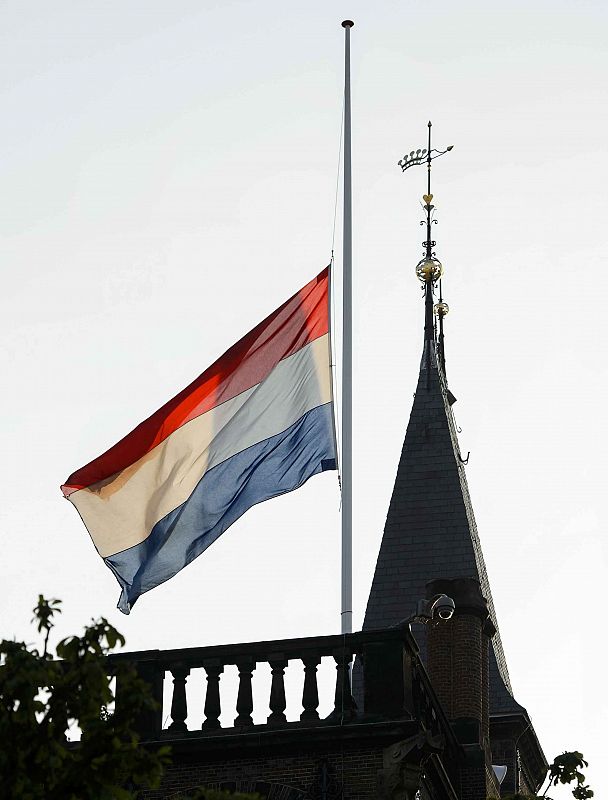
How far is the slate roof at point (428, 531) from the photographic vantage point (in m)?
41.4

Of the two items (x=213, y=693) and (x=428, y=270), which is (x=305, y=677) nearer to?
(x=213, y=693)

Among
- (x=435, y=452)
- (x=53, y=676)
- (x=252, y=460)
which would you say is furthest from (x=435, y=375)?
(x=53, y=676)

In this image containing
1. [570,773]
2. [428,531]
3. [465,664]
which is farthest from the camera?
[428,531]

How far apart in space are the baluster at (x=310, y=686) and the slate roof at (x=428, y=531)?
59.0ft

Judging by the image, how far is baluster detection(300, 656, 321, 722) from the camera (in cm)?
2152

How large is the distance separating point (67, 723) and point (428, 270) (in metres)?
38.1

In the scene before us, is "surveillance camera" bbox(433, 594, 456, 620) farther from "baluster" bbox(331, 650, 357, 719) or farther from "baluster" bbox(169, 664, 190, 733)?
"baluster" bbox(169, 664, 190, 733)

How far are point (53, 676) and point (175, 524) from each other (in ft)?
29.4

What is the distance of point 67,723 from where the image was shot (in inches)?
555

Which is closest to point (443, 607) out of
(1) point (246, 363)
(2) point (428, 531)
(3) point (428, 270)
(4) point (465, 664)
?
(1) point (246, 363)

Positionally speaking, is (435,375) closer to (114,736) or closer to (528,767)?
(528,767)

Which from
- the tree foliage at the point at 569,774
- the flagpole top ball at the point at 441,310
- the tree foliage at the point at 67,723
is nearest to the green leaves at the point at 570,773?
the tree foliage at the point at 569,774

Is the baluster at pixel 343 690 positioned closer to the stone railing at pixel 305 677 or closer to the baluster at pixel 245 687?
the stone railing at pixel 305 677

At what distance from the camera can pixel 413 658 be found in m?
21.8
